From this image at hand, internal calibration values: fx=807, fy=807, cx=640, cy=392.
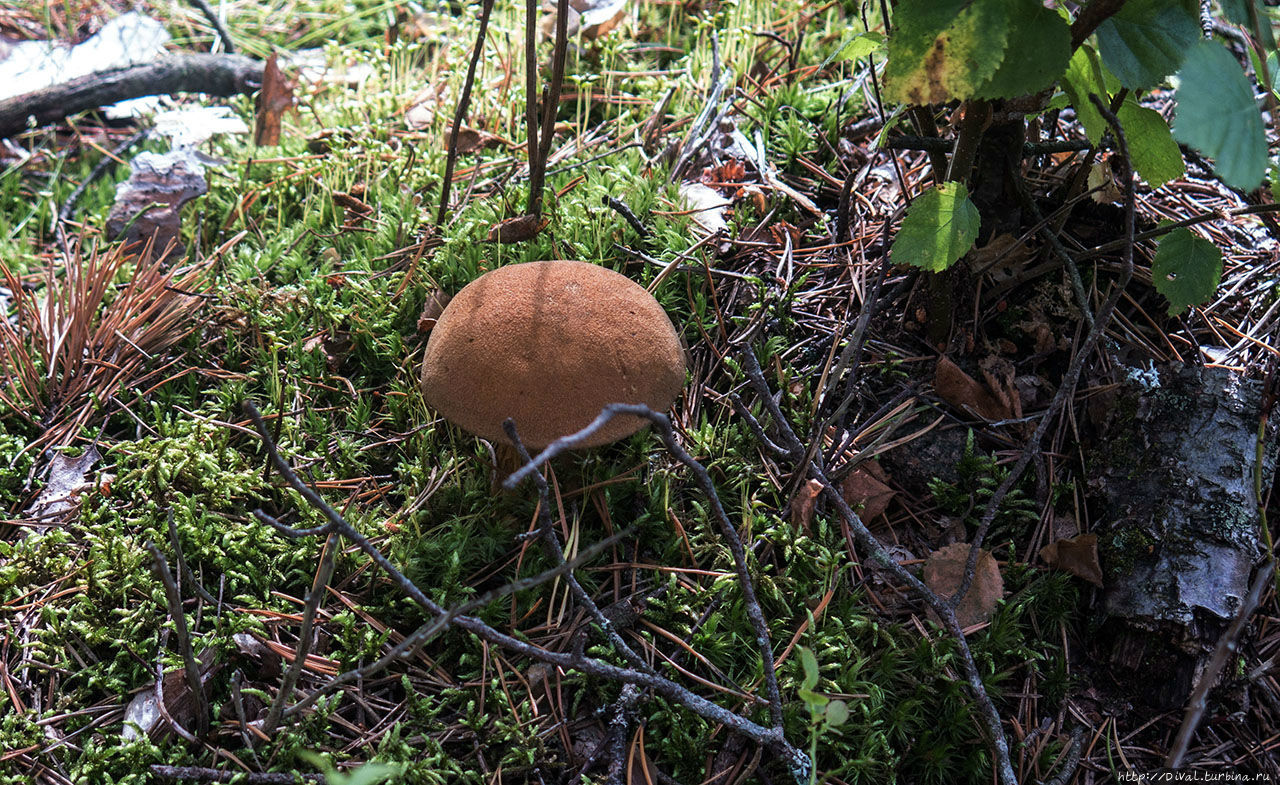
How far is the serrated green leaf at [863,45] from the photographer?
2.47 m

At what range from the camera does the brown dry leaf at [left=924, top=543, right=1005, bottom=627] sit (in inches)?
88.7

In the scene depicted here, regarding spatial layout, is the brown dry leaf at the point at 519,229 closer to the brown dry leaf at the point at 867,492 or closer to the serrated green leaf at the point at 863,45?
the serrated green leaf at the point at 863,45

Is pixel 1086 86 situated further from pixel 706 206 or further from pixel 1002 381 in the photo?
pixel 706 206

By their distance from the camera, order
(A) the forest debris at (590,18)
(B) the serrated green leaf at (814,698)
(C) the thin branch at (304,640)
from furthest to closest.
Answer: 1. (A) the forest debris at (590,18)
2. (C) the thin branch at (304,640)
3. (B) the serrated green leaf at (814,698)

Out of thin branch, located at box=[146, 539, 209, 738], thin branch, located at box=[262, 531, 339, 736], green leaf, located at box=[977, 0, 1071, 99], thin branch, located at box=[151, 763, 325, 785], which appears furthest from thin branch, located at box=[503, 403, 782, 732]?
green leaf, located at box=[977, 0, 1071, 99]

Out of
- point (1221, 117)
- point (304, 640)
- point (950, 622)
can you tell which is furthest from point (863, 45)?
point (304, 640)

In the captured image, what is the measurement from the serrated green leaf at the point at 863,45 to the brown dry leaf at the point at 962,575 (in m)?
1.54

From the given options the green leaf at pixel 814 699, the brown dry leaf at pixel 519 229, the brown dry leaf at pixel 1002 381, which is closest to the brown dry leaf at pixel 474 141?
the brown dry leaf at pixel 519 229

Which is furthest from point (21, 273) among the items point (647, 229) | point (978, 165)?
point (978, 165)

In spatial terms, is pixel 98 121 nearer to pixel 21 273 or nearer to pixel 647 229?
pixel 21 273

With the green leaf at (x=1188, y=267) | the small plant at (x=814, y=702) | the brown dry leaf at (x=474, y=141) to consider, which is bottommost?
the small plant at (x=814, y=702)

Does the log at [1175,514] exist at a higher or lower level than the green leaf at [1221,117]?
lower

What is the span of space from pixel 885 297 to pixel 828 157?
2.82ft

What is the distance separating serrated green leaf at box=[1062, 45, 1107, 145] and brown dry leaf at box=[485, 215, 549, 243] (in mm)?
1756
